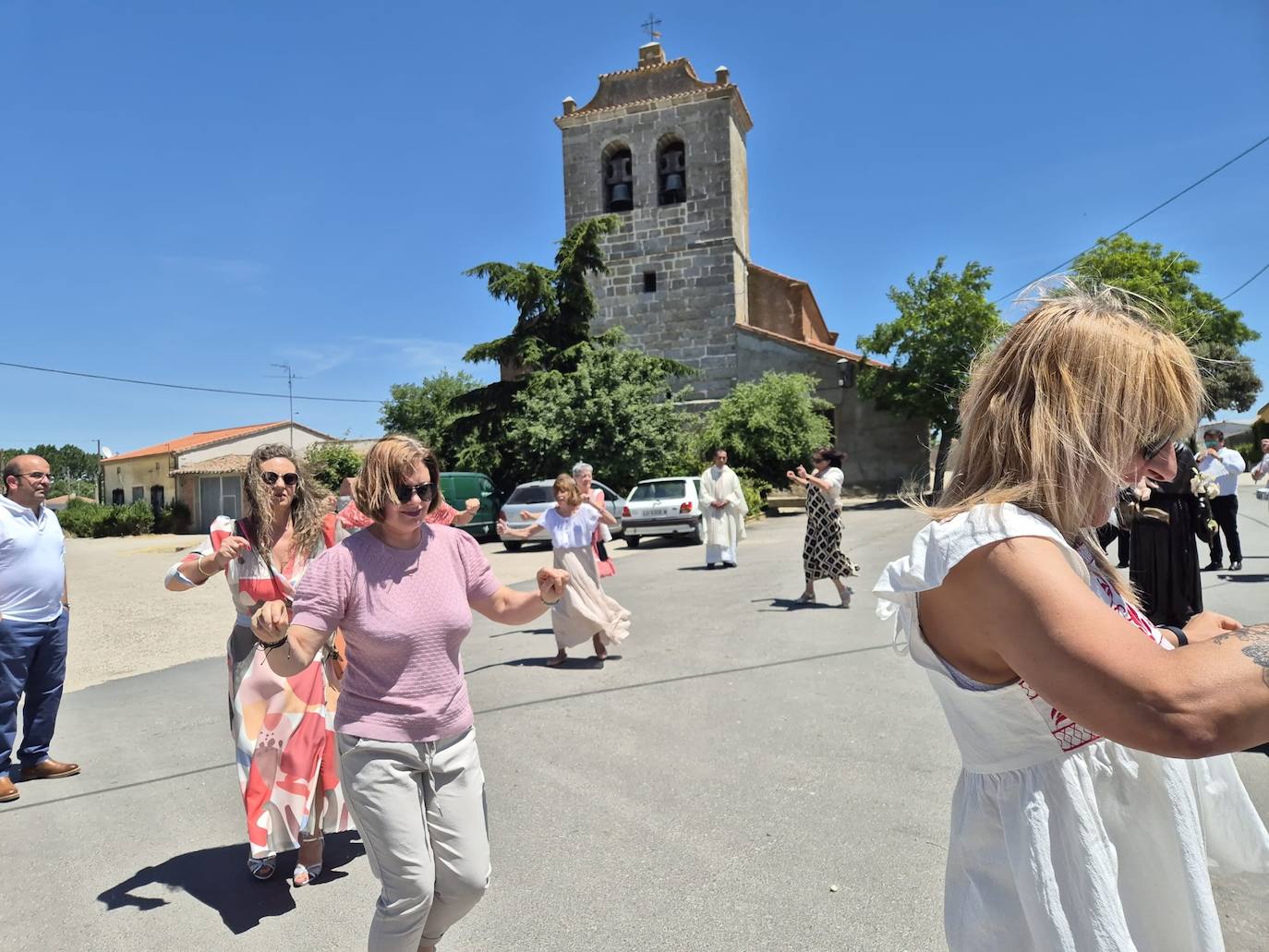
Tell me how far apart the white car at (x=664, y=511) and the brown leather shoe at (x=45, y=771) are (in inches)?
558

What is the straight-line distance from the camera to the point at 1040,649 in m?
1.17

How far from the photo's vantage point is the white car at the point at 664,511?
18.7 metres

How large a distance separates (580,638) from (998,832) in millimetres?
6476

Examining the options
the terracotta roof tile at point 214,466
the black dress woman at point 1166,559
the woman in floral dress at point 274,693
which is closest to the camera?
the woman in floral dress at point 274,693

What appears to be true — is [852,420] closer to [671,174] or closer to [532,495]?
[671,174]

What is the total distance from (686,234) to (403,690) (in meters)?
31.7

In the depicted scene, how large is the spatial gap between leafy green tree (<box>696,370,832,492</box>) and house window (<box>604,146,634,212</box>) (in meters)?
10.2

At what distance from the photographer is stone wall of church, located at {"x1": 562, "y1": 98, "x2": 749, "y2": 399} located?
3222 centimetres

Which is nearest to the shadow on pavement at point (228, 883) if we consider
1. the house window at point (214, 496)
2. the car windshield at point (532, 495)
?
the car windshield at point (532, 495)

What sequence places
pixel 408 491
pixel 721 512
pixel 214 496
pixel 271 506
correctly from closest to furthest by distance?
pixel 408 491 → pixel 271 506 → pixel 721 512 → pixel 214 496

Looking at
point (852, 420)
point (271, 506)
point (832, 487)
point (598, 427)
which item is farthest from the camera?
point (852, 420)

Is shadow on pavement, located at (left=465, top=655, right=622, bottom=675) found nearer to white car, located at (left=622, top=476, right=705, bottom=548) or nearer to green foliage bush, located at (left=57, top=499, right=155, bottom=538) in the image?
white car, located at (left=622, top=476, right=705, bottom=548)

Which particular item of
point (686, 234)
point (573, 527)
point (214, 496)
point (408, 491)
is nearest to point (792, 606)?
point (573, 527)

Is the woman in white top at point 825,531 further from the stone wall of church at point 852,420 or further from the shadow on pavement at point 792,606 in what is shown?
the stone wall of church at point 852,420
